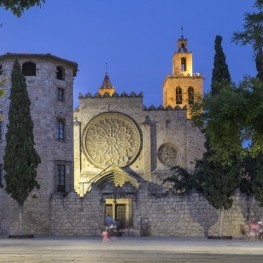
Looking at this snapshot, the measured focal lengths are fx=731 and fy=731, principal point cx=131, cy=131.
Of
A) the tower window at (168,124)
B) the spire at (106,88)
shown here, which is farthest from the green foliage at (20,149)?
the spire at (106,88)

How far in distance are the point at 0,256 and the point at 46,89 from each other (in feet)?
70.9

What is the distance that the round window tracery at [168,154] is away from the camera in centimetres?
5825

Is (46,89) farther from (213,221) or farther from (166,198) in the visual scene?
(213,221)

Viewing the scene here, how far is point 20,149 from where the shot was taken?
3906 cm

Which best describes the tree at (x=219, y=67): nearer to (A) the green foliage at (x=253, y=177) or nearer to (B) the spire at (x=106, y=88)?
(A) the green foliage at (x=253, y=177)

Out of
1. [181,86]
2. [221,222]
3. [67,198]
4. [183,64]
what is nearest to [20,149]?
[67,198]

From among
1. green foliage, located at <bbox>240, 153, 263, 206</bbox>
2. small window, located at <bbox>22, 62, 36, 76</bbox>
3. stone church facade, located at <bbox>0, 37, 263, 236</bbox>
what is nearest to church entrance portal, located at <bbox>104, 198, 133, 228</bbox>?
stone church facade, located at <bbox>0, 37, 263, 236</bbox>

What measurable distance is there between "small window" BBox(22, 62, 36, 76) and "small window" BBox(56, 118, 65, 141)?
10.5 feet

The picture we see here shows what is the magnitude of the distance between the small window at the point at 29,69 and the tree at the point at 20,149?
3437mm

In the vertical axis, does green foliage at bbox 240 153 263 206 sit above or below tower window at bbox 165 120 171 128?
below

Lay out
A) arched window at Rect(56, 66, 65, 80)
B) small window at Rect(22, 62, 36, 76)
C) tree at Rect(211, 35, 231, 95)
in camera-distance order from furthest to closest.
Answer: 1. arched window at Rect(56, 66, 65, 80)
2. small window at Rect(22, 62, 36, 76)
3. tree at Rect(211, 35, 231, 95)

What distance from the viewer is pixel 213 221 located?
130ft

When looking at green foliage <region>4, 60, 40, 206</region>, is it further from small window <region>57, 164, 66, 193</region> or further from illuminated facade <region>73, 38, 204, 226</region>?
illuminated facade <region>73, 38, 204, 226</region>

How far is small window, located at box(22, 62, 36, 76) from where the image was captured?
142 ft
